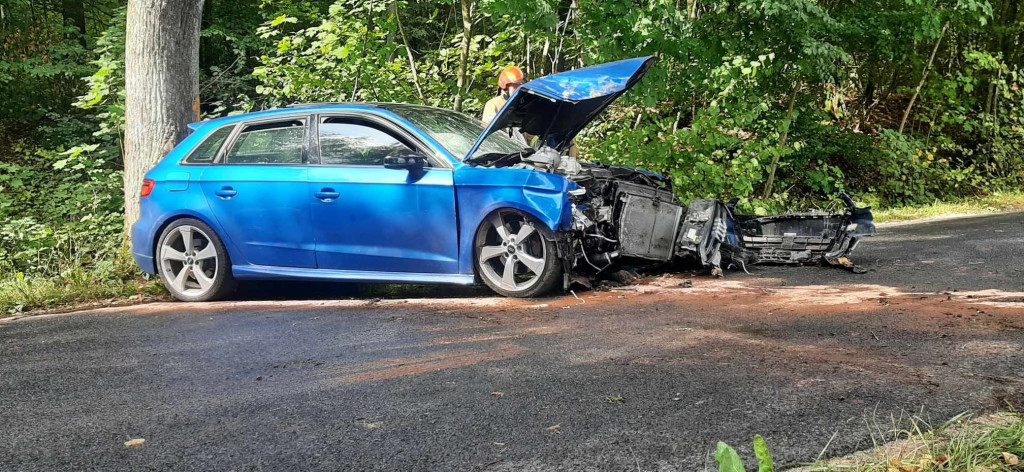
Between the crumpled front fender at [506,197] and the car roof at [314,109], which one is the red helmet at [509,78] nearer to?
the car roof at [314,109]

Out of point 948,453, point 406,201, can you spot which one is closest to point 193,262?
point 406,201

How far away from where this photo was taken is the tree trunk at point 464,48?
12742 mm

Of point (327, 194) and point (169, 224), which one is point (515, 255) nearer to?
point (327, 194)

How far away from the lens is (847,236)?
788 cm

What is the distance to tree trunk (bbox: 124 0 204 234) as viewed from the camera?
9.05 m

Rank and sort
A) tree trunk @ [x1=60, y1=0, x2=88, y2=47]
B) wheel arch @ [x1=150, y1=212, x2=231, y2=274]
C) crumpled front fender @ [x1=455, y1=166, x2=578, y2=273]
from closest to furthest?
crumpled front fender @ [x1=455, y1=166, x2=578, y2=273] → wheel arch @ [x1=150, y1=212, x2=231, y2=274] → tree trunk @ [x1=60, y1=0, x2=88, y2=47]

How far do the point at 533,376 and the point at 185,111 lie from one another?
21.6 feet

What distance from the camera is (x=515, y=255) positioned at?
22.0ft

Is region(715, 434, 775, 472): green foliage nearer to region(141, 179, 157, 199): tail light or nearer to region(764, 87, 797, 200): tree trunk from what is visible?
region(141, 179, 157, 199): tail light

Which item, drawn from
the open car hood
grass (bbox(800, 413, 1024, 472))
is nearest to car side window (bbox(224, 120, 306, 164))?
the open car hood

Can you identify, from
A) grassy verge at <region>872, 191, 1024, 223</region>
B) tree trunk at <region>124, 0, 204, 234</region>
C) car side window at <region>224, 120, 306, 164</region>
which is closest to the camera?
Answer: car side window at <region>224, 120, 306, 164</region>

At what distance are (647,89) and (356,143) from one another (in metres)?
4.44

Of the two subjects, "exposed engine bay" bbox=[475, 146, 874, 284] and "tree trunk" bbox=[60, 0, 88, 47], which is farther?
"tree trunk" bbox=[60, 0, 88, 47]

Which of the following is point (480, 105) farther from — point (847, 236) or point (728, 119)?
point (847, 236)
